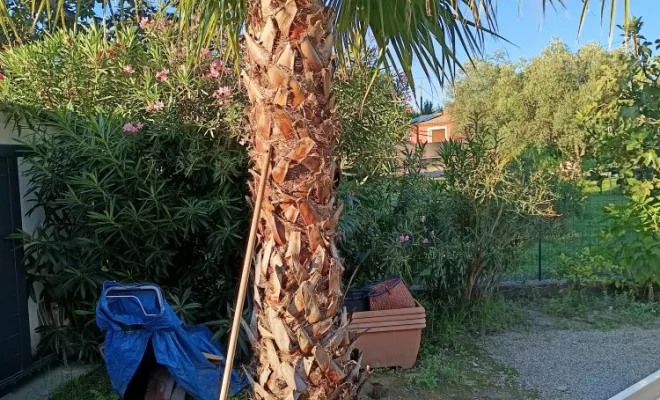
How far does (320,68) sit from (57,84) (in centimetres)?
320

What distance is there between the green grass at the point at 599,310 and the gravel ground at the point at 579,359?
0.22 meters

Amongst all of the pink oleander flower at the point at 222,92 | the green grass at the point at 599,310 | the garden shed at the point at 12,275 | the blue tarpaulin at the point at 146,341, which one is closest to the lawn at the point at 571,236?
the green grass at the point at 599,310

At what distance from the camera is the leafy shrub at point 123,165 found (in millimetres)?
4512

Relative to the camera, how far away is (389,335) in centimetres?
495

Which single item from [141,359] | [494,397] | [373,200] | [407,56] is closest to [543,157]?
[373,200]

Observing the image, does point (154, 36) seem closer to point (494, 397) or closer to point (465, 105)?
point (494, 397)

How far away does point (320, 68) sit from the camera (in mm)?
2836

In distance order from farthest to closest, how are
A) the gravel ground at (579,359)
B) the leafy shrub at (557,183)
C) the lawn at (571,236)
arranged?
1. the lawn at (571,236)
2. the leafy shrub at (557,183)
3. the gravel ground at (579,359)

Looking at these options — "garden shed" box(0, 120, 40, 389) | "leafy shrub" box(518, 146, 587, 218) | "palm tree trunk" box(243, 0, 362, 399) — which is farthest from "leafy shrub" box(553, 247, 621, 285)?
"garden shed" box(0, 120, 40, 389)

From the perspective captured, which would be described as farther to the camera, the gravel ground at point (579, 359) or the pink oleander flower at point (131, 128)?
the gravel ground at point (579, 359)

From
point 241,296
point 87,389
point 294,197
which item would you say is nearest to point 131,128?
point 87,389

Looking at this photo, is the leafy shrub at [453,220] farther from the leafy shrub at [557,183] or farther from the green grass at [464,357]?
the green grass at [464,357]

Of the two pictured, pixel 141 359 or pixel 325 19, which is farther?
pixel 141 359

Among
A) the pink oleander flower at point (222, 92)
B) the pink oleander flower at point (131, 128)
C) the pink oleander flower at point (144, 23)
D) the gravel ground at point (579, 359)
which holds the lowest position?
the gravel ground at point (579, 359)
